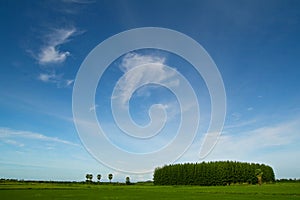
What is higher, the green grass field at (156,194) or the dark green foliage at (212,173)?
the dark green foliage at (212,173)

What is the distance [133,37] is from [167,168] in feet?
478

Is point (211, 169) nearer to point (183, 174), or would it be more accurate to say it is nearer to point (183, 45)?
point (183, 174)

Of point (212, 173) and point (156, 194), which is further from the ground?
point (212, 173)

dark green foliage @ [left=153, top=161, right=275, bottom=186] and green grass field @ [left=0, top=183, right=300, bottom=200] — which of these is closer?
green grass field @ [left=0, top=183, right=300, bottom=200]

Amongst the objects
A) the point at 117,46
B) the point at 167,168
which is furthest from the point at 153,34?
the point at 167,168

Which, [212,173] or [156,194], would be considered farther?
[212,173]

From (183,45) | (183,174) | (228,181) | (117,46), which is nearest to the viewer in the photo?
(117,46)

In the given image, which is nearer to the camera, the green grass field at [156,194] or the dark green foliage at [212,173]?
the green grass field at [156,194]

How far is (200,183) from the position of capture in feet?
449

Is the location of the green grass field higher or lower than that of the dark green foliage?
lower

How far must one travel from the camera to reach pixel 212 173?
134 meters

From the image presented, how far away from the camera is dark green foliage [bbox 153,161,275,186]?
133 m

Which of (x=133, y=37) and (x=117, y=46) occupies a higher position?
(x=133, y=37)

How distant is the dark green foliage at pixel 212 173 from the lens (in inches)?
5236
